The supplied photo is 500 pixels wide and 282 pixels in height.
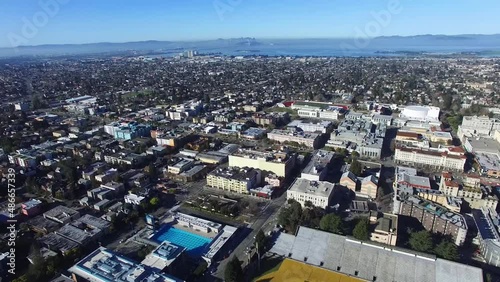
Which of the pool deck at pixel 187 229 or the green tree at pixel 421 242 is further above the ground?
the green tree at pixel 421 242

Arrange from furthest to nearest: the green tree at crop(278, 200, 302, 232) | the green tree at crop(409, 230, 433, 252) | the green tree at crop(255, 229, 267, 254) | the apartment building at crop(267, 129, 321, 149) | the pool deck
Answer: the apartment building at crop(267, 129, 321, 149), the green tree at crop(278, 200, 302, 232), the pool deck, the green tree at crop(255, 229, 267, 254), the green tree at crop(409, 230, 433, 252)

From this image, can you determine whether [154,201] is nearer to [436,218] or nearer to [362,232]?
[362,232]

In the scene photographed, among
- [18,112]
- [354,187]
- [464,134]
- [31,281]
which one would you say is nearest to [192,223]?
[31,281]

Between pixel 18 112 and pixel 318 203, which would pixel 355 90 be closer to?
pixel 318 203

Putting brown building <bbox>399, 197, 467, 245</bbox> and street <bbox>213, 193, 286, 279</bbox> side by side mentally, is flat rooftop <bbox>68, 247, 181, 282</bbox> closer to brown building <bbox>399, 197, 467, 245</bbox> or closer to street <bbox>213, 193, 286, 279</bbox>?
street <bbox>213, 193, 286, 279</bbox>

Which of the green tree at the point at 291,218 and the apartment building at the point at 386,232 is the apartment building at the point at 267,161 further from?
the apartment building at the point at 386,232

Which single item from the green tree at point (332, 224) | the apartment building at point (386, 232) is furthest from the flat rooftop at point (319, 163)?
the apartment building at point (386, 232)

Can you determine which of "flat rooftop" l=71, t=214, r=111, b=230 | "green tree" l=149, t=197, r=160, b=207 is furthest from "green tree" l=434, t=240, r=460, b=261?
"flat rooftop" l=71, t=214, r=111, b=230
